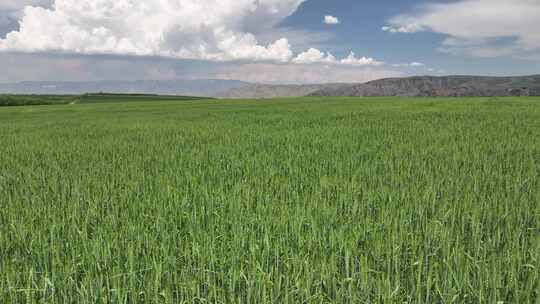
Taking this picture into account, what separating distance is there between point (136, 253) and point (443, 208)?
123 inches

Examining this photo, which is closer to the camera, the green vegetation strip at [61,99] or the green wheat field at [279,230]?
the green wheat field at [279,230]

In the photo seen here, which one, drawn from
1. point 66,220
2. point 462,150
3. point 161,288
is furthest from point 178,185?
point 462,150

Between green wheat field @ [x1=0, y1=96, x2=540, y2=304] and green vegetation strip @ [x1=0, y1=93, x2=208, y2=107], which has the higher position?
green vegetation strip @ [x1=0, y1=93, x2=208, y2=107]

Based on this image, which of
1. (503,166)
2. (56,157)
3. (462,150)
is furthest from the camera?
(56,157)

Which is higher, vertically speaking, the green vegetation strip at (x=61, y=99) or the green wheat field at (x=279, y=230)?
the green vegetation strip at (x=61, y=99)

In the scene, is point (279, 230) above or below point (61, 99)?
below

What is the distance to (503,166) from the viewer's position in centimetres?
653

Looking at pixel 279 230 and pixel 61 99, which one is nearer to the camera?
pixel 279 230

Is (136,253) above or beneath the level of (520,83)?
beneath

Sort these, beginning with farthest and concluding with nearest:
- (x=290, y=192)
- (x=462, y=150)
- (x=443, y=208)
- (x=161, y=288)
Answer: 1. (x=462, y=150)
2. (x=290, y=192)
3. (x=443, y=208)
4. (x=161, y=288)

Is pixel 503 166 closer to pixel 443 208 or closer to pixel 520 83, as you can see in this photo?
pixel 443 208

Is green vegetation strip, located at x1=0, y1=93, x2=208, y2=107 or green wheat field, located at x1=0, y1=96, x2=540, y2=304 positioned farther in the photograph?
green vegetation strip, located at x1=0, y1=93, x2=208, y2=107

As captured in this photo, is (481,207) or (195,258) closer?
(195,258)

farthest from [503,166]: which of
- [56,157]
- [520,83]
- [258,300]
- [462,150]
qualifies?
[520,83]
